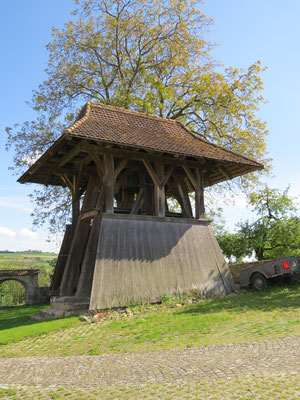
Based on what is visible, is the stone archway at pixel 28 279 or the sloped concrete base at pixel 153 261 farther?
the stone archway at pixel 28 279

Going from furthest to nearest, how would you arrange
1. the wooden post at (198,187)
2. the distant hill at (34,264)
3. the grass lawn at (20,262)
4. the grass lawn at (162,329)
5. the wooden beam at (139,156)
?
the grass lawn at (20,262) < the distant hill at (34,264) < the wooden post at (198,187) < the wooden beam at (139,156) < the grass lawn at (162,329)

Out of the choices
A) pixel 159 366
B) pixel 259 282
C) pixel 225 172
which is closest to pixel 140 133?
pixel 225 172

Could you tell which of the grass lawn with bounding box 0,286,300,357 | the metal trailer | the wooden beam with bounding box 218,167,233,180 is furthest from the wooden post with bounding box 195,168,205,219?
the grass lawn with bounding box 0,286,300,357

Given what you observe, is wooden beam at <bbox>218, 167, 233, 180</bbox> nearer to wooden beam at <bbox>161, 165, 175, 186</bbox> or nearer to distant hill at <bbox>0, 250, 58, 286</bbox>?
wooden beam at <bbox>161, 165, 175, 186</bbox>

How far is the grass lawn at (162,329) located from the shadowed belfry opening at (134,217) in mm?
1195

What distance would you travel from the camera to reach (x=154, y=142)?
12750 millimetres

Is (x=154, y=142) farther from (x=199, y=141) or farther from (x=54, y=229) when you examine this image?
(x=54, y=229)

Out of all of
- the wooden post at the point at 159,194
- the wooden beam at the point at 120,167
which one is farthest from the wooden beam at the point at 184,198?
the wooden beam at the point at 120,167

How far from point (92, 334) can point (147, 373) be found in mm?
3440

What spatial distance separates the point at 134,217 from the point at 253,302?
16.4 feet

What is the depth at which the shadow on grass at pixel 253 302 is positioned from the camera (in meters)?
10.0

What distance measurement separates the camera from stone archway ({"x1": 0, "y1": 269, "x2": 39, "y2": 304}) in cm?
2259

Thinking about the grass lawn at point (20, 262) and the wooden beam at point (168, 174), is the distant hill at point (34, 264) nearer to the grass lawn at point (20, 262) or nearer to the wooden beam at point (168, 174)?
the grass lawn at point (20, 262)

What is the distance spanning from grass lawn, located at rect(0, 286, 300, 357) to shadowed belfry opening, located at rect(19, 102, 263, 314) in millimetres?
1195
